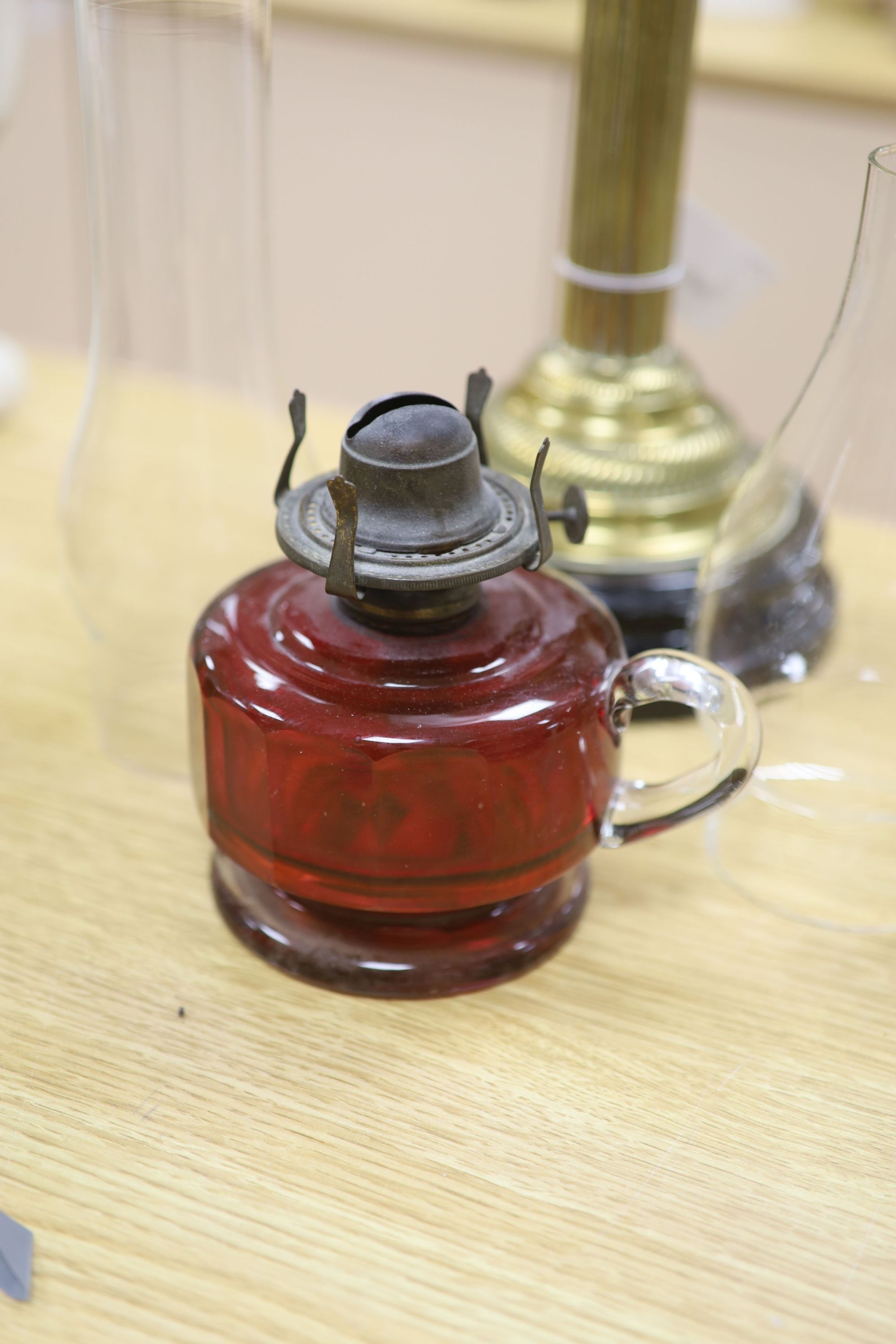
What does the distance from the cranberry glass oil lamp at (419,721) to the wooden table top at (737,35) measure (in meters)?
0.99

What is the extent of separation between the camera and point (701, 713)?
41 centimetres

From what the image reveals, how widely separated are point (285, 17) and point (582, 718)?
1.23 m

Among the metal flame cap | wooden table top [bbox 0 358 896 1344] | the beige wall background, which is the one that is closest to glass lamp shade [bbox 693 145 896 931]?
wooden table top [bbox 0 358 896 1344]

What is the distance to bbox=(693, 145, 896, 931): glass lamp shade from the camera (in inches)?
17.5

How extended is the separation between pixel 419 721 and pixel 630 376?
25cm

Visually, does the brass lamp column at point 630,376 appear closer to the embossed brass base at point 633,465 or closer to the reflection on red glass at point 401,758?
the embossed brass base at point 633,465

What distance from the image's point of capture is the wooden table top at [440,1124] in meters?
0.32

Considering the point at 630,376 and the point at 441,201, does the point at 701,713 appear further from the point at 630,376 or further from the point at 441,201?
the point at 441,201

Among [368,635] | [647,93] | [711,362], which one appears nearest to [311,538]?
[368,635]

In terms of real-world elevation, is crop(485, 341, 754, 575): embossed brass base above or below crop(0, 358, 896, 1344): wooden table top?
above

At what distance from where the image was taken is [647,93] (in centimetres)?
53

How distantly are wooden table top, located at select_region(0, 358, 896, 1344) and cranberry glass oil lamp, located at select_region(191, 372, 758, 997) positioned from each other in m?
0.02

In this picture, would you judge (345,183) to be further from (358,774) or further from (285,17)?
(358,774)

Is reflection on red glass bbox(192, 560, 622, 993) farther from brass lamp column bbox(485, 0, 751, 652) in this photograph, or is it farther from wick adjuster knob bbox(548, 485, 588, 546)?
brass lamp column bbox(485, 0, 751, 652)
